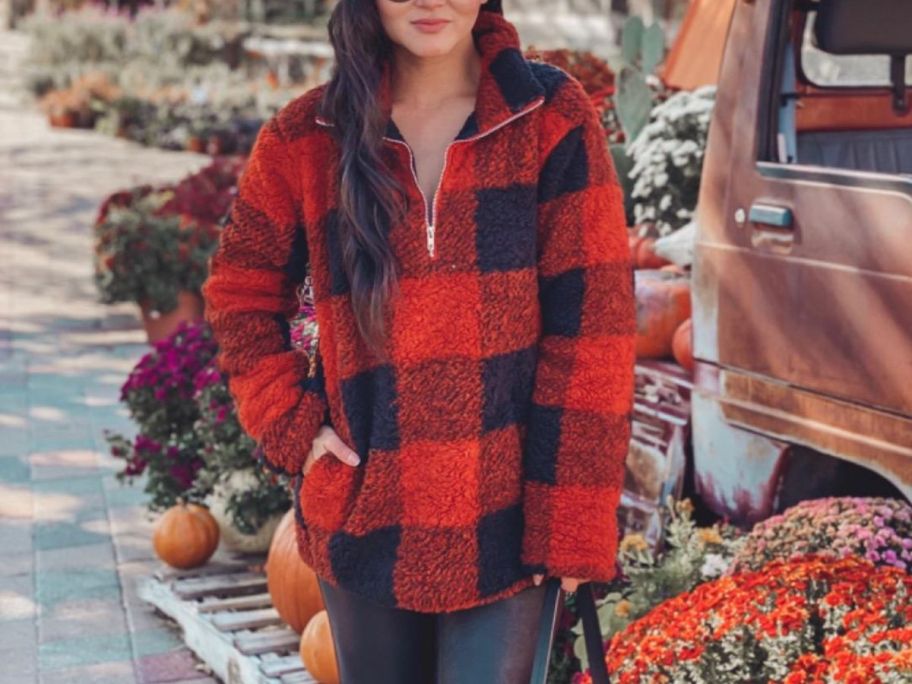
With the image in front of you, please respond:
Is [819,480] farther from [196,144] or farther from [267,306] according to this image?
[196,144]

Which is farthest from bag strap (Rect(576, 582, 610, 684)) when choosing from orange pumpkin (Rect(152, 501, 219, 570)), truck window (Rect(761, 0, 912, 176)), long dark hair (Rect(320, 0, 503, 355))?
orange pumpkin (Rect(152, 501, 219, 570))

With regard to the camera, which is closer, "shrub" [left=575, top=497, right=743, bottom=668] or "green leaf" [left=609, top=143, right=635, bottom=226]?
"shrub" [left=575, top=497, right=743, bottom=668]

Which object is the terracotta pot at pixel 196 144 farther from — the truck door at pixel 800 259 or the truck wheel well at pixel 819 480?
the truck wheel well at pixel 819 480

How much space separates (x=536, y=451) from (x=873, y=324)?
1.19 meters

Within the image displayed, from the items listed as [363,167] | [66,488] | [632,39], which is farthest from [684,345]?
[66,488]

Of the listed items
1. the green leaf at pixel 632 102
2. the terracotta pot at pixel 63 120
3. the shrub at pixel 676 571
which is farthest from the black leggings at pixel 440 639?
the terracotta pot at pixel 63 120

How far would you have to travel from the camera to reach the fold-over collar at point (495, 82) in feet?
8.07

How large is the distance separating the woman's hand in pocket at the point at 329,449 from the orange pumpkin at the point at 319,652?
1.65m

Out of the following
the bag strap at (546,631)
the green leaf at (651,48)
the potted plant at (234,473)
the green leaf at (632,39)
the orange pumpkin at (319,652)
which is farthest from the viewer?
the green leaf at (632,39)

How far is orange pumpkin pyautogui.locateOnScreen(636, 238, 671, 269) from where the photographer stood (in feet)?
16.7

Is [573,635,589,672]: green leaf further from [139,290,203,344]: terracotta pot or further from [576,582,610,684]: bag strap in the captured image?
[139,290,203,344]: terracotta pot

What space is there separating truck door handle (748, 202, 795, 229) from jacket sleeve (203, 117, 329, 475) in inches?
54.0

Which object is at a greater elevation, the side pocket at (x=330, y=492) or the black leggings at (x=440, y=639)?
the side pocket at (x=330, y=492)

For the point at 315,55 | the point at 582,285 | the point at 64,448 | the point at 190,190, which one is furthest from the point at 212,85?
the point at 582,285
